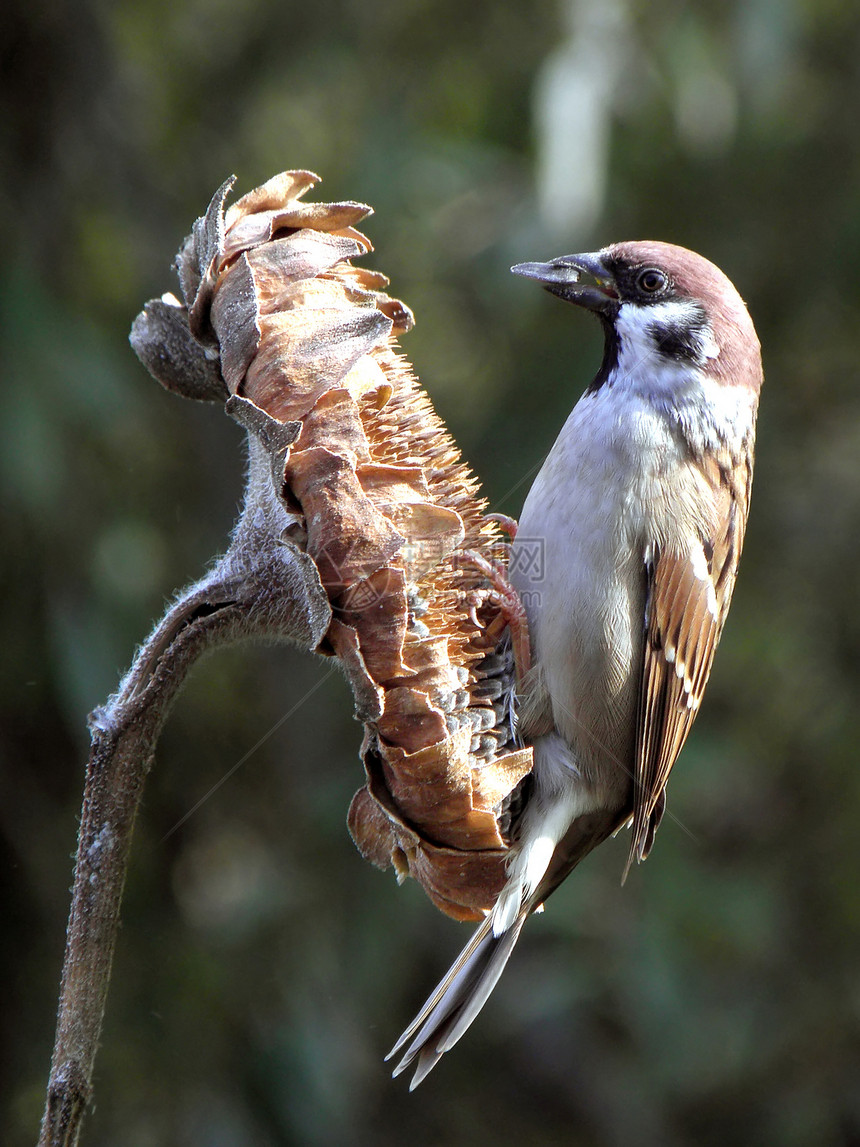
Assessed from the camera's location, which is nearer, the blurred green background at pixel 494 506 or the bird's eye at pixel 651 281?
the bird's eye at pixel 651 281

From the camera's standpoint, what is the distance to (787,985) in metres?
5.12

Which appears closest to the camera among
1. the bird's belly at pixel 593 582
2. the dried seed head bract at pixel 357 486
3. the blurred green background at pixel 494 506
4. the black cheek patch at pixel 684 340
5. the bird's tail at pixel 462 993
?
the dried seed head bract at pixel 357 486

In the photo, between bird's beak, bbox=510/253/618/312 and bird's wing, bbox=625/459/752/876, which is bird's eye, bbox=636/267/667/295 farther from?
bird's wing, bbox=625/459/752/876

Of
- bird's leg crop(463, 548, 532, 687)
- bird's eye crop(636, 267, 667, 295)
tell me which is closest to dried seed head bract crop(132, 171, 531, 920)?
bird's leg crop(463, 548, 532, 687)

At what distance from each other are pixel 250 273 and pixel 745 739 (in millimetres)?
4110

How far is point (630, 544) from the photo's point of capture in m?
2.84

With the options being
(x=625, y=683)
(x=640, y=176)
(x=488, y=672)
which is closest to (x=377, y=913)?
(x=625, y=683)

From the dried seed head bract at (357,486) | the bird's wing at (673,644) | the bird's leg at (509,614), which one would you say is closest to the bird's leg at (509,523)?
the bird's leg at (509,614)

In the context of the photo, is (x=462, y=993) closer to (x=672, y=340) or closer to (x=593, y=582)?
(x=593, y=582)

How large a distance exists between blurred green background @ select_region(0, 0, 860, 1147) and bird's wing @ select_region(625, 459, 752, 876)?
1.44 meters

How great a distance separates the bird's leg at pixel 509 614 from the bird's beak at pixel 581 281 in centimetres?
67

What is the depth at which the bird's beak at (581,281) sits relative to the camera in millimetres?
2990

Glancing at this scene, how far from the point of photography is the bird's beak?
299 centimetres

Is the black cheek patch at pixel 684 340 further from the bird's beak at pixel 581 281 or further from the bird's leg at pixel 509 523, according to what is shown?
the bird's leg at pixel 509 523
